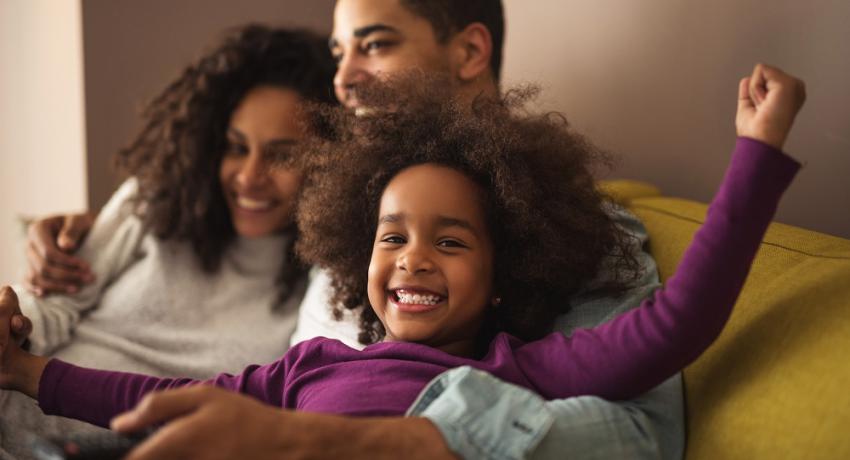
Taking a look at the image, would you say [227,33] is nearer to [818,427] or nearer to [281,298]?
[281,298]

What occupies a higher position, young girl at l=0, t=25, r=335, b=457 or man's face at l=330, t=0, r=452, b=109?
man's face at l=330, t=0, r=452, b=109

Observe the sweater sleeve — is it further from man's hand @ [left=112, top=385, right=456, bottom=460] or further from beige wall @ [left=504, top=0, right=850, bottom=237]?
beige wall @ [left=504, top=0, right=850, bottom=237]

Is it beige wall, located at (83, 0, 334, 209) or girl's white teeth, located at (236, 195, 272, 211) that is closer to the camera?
girl's white teeth, located at (236, 195, 272, 211)

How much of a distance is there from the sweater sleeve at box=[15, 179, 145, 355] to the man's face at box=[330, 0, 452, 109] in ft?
1.87

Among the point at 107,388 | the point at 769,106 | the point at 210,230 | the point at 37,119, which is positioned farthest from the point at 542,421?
the point at 37,119

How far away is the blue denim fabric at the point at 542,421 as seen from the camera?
93cm

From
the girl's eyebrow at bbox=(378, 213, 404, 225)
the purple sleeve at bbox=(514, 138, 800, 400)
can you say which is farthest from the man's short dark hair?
the purple sleeve at bbox=(514, 138, 800, 400)

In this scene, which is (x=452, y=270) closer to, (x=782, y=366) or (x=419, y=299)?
(x=419, y=299)

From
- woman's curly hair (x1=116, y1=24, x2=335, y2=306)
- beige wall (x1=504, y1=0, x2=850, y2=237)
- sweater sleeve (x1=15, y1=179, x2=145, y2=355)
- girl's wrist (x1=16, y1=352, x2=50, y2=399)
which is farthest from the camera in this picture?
woman's curly hair (x1=116, y1=24, x2=335, y2=306)

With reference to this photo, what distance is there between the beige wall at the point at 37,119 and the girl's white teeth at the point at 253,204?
0.93 metres

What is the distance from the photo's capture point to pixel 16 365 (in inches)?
50.2

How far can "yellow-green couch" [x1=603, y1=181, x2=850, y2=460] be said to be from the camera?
35.7 inches

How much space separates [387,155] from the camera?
1.30 metres

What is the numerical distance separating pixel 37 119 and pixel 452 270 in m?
2.06
